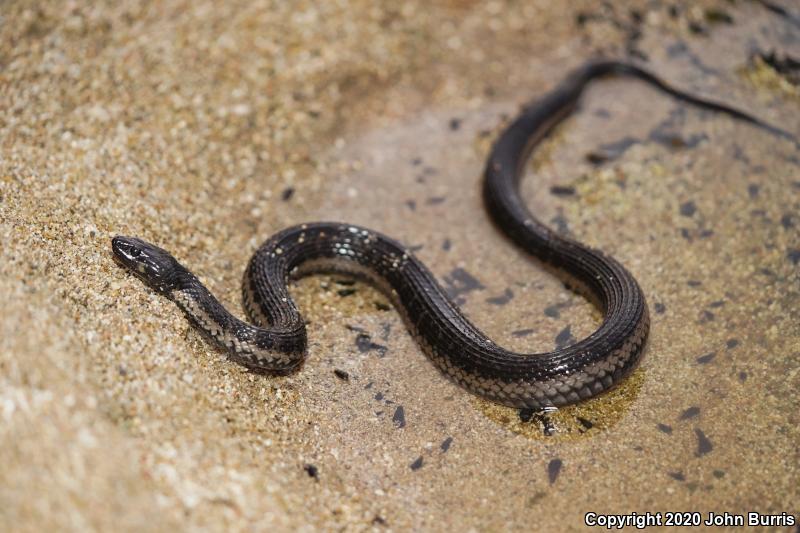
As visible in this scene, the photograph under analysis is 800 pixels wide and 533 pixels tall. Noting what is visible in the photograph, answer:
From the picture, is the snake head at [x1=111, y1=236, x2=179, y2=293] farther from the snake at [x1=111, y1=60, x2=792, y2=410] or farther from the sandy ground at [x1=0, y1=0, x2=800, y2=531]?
the sandy ground at [x1=0, y1=0, x2=800, y2=531]

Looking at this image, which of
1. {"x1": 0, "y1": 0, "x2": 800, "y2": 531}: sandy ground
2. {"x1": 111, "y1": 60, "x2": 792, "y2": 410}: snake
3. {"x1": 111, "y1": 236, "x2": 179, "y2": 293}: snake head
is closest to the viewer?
{"x1": 0, "y1": 0, "x2": 800, "y2": 531}: sandy ground

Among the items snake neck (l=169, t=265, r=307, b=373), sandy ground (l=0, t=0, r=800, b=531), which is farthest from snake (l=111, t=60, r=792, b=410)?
sandy ground (l=0, t=0, r=800, b=531)

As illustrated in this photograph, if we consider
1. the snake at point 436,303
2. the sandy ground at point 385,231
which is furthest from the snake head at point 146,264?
the sandy ground at point 385,231

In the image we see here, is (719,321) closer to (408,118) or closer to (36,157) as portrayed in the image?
(408,118)

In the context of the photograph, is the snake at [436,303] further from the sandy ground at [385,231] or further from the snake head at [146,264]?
the sandy ground at [385,231]

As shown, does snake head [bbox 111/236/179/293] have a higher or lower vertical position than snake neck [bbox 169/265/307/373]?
higher

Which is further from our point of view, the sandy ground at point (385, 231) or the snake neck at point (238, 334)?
Result: the snake neck at point (238, 334)

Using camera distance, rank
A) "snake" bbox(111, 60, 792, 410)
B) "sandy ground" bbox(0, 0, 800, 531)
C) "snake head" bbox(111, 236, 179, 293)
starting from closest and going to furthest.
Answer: "sandy ground" bbox(0, 0, 800, 531)
"snake" bbox(111, 60, 792, 410)
"snake head" bbox(111, 236, 179, 293)
